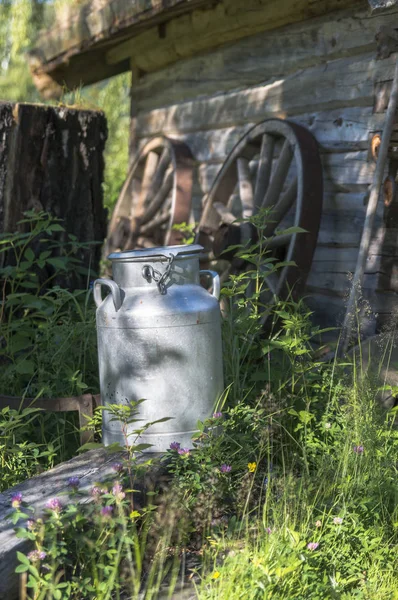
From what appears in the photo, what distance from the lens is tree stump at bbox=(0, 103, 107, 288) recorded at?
14.9 feet

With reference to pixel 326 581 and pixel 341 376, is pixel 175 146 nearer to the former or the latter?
pixel 341 376

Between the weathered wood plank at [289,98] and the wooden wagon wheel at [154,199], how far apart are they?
0.79 ft

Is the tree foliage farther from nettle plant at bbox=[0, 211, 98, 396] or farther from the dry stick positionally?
the dry stick

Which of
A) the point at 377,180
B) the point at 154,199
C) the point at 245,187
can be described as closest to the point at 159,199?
the point at 154,199

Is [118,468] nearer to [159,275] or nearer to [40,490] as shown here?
[40,490]

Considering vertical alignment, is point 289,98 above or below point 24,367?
above

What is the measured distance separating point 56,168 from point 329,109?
1603 mm

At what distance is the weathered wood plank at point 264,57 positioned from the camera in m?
4.57

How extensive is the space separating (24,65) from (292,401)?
13934 mm

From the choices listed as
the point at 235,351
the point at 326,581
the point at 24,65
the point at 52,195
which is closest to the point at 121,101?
the point at 24,65

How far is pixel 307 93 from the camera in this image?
4938mm

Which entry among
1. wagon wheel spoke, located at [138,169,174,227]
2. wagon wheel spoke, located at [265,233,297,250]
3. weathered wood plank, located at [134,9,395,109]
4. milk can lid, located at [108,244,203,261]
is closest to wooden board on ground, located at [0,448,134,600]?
milk can lid, located at [108,244,203,261]

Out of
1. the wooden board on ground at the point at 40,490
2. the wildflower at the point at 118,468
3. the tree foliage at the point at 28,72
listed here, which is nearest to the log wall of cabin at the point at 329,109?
the wooden board on ground at the point at 40,490

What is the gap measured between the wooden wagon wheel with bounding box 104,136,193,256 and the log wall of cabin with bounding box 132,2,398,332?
0.26 metres
